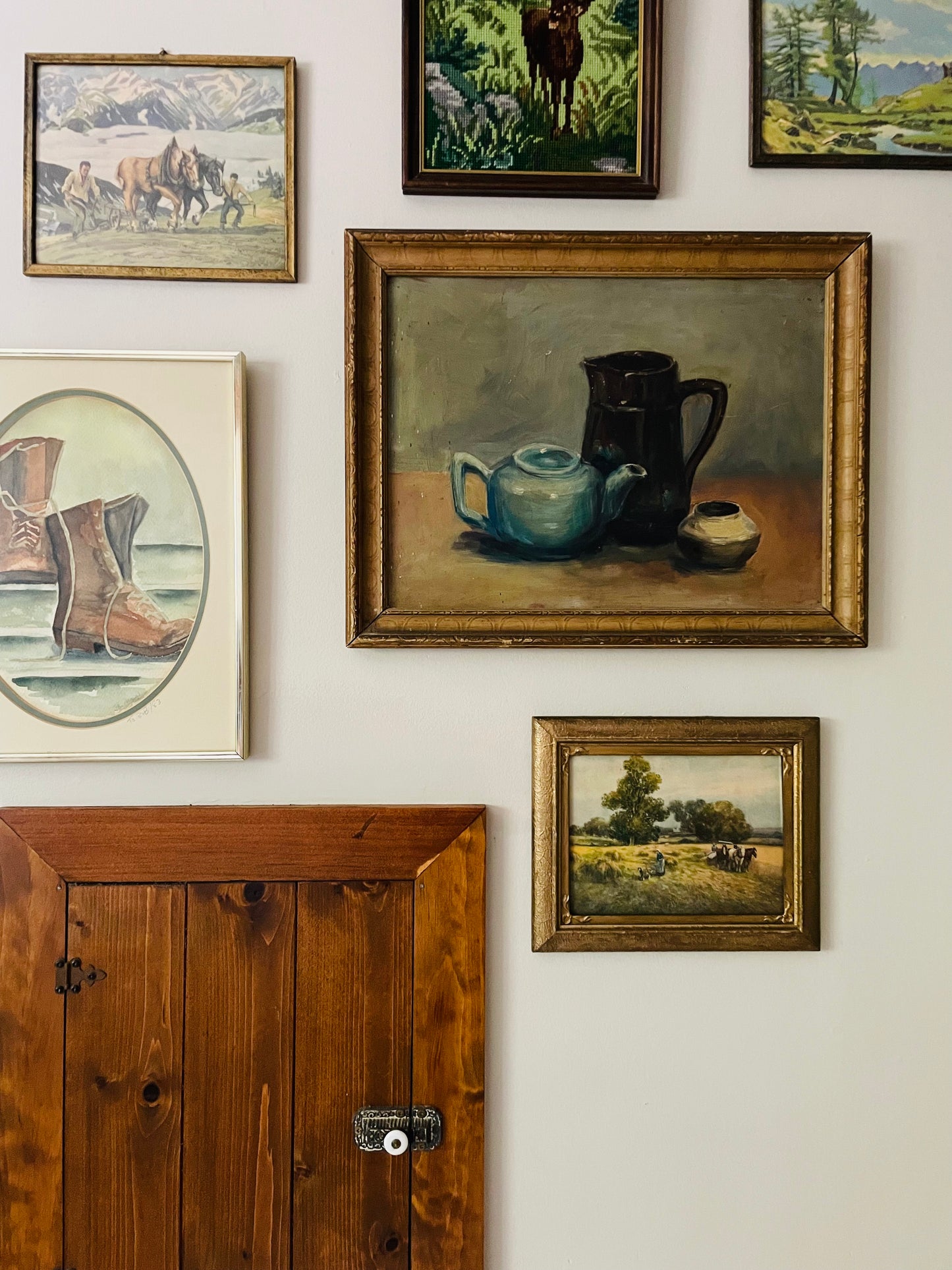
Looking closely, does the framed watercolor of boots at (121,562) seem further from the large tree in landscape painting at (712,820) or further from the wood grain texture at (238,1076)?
the large tree in landscape painting at (712,820)

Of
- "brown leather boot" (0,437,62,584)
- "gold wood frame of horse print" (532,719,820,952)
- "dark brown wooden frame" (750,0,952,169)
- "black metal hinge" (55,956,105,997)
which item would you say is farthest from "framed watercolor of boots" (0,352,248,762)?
"dark brown wooden frame" (750,0,952,169)

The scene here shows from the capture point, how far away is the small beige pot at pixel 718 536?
1.09 m

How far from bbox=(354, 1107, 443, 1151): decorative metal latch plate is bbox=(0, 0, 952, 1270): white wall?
78 millimetres

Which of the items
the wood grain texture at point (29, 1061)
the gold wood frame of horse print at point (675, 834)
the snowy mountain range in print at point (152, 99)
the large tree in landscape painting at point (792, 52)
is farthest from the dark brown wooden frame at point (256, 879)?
the large tree in landscape painting at point (792, 52)

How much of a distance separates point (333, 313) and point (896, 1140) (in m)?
1.22

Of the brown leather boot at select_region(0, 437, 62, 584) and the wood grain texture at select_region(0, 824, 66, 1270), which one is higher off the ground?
the brown leather boot at select_region(0, 437, 62, 584)

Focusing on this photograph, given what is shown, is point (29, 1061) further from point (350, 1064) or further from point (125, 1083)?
point (350, 1064)

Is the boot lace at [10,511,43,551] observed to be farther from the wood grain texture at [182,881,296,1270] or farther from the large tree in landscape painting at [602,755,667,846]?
the large tree in landscape painting at [602,755,667,846]

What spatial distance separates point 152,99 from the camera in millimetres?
1062

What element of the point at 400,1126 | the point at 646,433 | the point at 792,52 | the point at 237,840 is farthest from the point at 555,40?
the point at 400,1126

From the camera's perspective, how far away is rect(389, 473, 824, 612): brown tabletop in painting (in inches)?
42.6

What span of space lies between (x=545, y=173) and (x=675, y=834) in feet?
2.64

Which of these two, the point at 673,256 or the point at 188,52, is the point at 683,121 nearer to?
the point at 673,256

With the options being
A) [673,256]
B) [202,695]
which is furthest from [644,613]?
[202,695]
